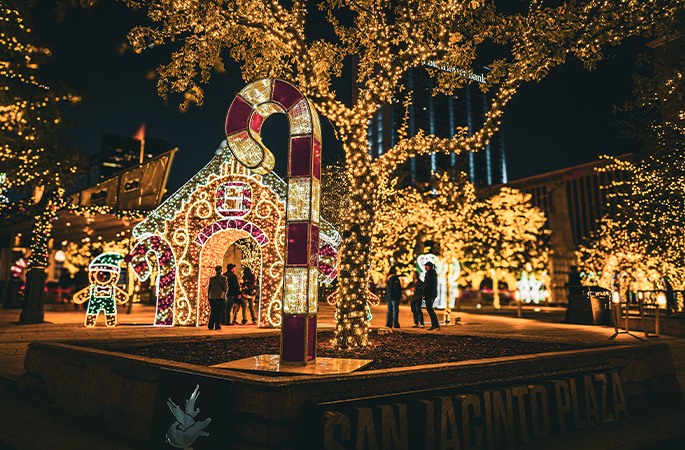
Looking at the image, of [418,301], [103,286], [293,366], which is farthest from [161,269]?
→ [293,366]

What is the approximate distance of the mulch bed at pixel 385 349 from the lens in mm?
6215

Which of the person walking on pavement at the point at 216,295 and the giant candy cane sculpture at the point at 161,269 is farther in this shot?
the giant candy cane sculpture at the point at 161,269

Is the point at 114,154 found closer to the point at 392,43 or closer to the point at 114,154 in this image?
the point at 114,154

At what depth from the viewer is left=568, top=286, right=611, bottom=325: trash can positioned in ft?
48.9

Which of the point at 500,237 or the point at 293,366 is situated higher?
the point at 500,237

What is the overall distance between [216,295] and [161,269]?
235cm

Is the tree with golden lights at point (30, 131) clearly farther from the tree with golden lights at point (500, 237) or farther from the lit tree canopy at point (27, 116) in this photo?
the tree with golden lights at point (500, 237)

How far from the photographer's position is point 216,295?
11875 mm

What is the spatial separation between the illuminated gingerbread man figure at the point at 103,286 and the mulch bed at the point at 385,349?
21.2 ft

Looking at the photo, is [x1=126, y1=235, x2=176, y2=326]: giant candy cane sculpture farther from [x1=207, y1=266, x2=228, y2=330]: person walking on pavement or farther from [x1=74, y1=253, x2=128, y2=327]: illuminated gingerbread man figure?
[x1=207, y1=266, x2=228, y2=330]: person walking on pavement

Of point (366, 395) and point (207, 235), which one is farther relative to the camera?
point (207, 235)

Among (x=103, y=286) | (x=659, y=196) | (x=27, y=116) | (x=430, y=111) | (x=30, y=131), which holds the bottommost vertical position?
(x=103, y=286)

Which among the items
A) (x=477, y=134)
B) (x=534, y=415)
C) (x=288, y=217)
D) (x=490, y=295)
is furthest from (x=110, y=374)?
(x=490, y=295)

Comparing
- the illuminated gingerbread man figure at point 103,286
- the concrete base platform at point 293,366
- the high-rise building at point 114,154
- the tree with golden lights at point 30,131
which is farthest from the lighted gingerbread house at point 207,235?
the high-rise building at point 114,154
